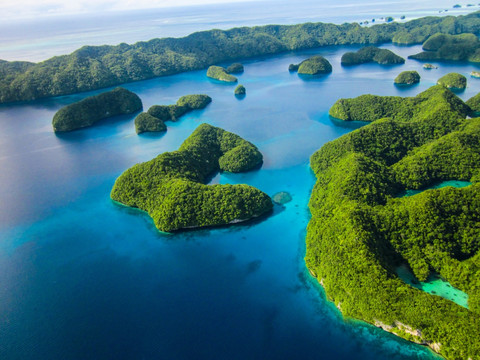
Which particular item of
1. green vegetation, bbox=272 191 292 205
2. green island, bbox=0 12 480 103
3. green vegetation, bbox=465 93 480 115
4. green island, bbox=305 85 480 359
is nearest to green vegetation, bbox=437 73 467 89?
green vegetation, bbox=465 93 480 115

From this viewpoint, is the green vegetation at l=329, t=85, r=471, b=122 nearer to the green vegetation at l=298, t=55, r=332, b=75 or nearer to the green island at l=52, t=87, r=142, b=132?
the green vegetation at l=298, t=55, r=332, b=75

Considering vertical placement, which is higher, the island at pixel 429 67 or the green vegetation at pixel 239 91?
the green vegetation at pixel 239 91

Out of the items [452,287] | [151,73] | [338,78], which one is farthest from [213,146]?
[151,73]

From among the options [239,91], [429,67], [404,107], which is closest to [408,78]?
[429,67]

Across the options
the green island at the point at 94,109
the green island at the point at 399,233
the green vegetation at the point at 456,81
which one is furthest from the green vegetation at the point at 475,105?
the green island at the point at 94,109

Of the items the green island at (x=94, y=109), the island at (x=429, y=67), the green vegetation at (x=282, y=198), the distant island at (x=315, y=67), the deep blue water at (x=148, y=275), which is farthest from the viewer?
the distant island at (x=315, y=67)

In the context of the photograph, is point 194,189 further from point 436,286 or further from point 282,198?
point 436,286

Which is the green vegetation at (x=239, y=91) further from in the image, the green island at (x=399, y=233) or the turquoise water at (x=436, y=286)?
the turquoise water at (x=436, y=286)
